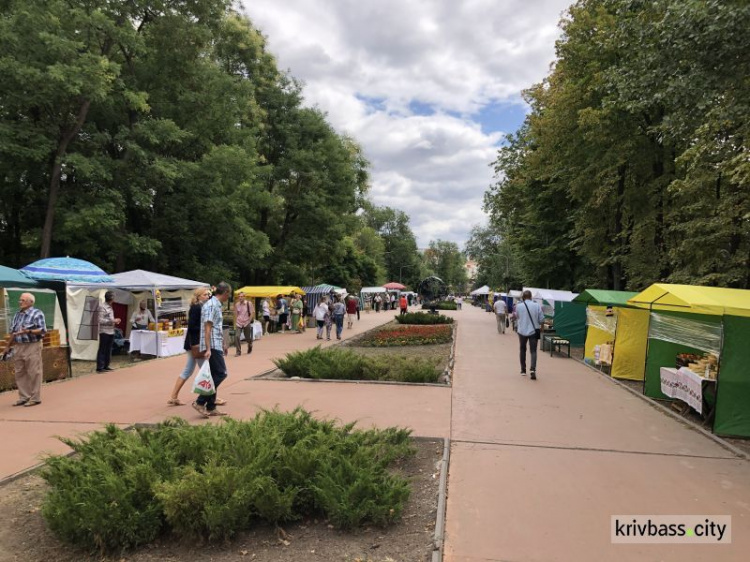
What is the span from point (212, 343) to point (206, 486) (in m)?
3.60

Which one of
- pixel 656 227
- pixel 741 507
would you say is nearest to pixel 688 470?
pixel 741 507

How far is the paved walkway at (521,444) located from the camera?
3.54 metres

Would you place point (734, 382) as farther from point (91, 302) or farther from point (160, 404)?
point (91, 302)

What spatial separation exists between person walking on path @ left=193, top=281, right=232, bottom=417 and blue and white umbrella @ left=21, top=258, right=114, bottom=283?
7010mm

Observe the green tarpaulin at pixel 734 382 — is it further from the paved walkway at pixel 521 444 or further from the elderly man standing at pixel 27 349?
the elderly man standing at pixel 27 349

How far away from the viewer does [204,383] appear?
643 centimetres

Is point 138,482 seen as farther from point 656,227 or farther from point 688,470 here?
point 656,227

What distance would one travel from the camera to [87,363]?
485 inches

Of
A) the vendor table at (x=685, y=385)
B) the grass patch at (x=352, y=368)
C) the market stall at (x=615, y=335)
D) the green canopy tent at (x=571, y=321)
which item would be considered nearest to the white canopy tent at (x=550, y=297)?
the green canopy tent at (x=571, y=321)

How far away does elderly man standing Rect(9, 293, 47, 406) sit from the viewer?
7297mm

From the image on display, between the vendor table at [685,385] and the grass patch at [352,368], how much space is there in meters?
3.89

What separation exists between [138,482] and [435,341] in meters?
14.4

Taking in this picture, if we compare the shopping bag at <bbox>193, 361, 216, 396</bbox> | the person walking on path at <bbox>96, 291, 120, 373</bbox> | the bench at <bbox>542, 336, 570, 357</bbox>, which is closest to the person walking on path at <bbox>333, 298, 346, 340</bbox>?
the bench at <bbox>542, 336, 570, 357</bbox>

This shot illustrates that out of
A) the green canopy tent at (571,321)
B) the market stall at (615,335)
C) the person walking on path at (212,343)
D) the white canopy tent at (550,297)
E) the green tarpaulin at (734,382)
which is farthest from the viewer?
the white canopy tent at (550,297)
